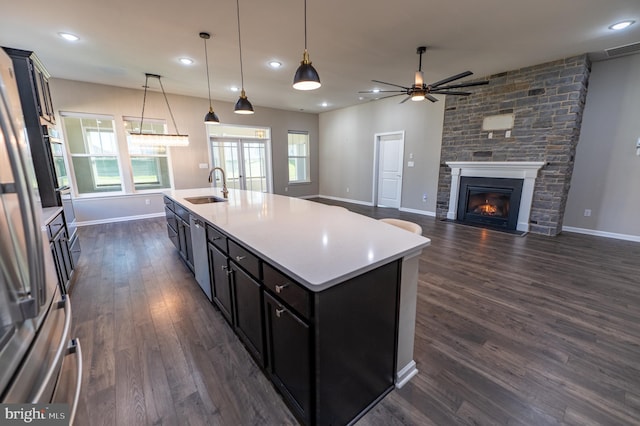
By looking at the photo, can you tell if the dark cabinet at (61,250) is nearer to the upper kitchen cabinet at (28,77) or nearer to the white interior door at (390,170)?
the upper kitchen cabinet at (28,77)

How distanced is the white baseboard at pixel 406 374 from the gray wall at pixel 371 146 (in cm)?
500

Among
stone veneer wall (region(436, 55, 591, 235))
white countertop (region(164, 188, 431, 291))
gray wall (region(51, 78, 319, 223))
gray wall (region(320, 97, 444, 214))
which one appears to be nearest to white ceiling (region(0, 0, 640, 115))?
stone veneer wall (region(436, 55, 591, 235))

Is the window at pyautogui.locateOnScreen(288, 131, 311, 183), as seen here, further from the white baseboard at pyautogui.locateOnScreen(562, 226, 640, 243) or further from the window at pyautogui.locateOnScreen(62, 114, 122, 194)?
the white baseboard at pyautogui.locateOnScreen(562, 226, 640, 243)

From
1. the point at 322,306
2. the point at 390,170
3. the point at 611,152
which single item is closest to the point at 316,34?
the point at 322,306

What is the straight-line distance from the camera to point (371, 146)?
283 inches

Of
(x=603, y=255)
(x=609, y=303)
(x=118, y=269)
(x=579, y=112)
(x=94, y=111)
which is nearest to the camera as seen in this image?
(x=609, y=303)

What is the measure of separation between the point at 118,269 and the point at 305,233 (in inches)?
119

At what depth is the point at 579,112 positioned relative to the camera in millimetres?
4156

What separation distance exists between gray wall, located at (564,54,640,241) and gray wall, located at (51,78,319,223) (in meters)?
6.63

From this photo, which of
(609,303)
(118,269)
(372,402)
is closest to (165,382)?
(372,402)

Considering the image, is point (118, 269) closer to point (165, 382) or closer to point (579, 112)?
point (165, 382)

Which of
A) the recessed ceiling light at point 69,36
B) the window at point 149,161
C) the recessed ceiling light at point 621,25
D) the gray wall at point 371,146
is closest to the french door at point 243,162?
the window at point 149,161

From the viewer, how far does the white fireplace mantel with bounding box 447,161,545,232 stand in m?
4.52

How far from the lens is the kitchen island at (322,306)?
1.14 metres
